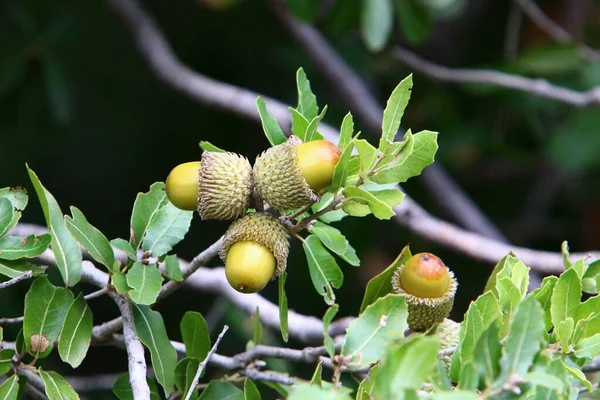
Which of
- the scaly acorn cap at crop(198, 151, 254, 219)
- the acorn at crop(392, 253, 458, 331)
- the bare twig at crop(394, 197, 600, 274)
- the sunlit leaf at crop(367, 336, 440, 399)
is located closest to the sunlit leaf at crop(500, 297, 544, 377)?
the sunlit leaf at crop(367, 336, 440, 399)

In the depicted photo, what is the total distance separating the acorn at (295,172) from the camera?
986mm

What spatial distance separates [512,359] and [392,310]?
0.19 meters

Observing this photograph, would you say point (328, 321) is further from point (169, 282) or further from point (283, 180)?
point (169, 282)

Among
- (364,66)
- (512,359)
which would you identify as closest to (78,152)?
(364,66)

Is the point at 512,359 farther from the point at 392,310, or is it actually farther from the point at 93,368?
the point at 93,368

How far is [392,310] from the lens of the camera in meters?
0.95

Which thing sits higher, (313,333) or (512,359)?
(512,359)

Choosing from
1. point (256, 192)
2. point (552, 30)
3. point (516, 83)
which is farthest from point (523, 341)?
point (552, 30)

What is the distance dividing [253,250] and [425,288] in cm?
26

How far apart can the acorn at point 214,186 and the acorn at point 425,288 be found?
9.8 inches

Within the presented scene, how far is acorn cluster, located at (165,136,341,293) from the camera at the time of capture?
3.25 ft

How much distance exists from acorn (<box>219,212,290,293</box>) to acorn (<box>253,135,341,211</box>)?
32 millimetres

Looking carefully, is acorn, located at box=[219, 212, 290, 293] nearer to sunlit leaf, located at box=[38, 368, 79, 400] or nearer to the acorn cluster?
the acorn cluster

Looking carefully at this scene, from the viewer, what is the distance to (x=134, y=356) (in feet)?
3.42
